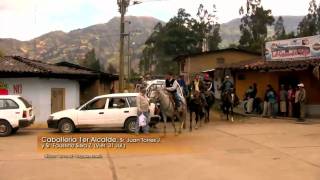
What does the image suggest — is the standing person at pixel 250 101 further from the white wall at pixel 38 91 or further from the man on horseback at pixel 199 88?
the white wall at pixel 38 91

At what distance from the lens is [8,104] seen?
21.5 metres

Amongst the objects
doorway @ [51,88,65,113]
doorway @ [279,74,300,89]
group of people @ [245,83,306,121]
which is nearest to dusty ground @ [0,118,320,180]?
group of people @ [245,83,306,121]

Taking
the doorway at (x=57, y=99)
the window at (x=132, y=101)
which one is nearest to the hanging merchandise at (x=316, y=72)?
the window at (x=132, y=101)

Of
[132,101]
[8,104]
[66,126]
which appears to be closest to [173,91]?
[132,101]

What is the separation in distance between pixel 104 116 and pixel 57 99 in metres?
7.94

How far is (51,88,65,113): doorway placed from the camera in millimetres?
28212

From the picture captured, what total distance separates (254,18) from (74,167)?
69.7 m

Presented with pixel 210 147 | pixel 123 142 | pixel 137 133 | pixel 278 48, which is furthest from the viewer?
pixel 278 48

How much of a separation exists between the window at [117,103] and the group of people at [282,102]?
8.52m

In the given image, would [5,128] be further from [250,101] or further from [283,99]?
[250,101]

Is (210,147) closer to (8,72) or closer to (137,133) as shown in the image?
(137,133)

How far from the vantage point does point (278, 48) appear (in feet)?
95.6

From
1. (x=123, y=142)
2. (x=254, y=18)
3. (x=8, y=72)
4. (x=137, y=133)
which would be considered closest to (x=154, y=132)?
(x=137, y=133)

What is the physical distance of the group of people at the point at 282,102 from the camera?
2516 centimetres
